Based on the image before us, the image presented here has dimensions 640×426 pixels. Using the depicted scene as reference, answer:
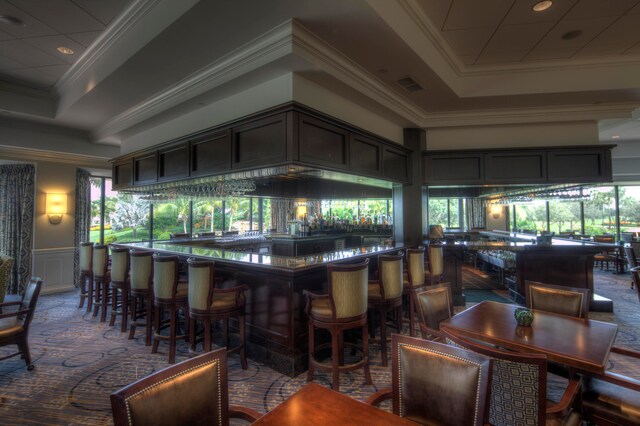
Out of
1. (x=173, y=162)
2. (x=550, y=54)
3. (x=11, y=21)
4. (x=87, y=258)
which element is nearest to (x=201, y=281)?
(x=173, y=162)

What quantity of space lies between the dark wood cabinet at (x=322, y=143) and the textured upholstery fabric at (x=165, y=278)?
1.90m

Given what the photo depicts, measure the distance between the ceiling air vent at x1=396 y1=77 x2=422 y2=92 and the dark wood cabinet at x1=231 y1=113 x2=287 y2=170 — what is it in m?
1.71

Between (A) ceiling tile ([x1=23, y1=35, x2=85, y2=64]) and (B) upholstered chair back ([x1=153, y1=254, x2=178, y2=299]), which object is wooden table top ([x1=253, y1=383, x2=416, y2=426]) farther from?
(A) ceiling tile ([x1=23, y1=35, x2=85, y2=64])

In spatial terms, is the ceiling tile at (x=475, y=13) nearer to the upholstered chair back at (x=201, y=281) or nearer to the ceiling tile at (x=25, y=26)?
the upholstered chair back at (x=201, y=281)

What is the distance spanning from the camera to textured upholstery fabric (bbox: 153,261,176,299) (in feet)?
10.8

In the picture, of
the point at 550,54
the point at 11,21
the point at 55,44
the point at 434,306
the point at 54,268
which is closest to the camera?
the point at 434,306

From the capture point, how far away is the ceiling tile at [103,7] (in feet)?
9.90

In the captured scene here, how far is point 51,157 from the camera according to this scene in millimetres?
6520

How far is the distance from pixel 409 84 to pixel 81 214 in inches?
313

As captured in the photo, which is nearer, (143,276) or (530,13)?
(530,13)

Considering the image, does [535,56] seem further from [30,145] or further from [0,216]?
[0,216]

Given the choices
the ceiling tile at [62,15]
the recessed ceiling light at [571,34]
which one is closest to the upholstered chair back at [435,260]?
the recessed ceiling light at [571,34]

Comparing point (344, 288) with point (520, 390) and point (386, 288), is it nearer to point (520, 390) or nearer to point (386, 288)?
point (386, 288)

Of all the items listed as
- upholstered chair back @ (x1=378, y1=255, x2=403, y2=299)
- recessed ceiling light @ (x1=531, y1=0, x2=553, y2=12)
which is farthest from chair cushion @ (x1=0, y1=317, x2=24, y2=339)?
recessed ceiling light @ (x1=531, y1=0, x2=553, y2=12)
